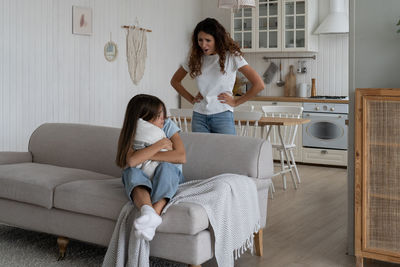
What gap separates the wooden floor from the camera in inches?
126

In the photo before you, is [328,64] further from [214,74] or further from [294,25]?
[214,74]

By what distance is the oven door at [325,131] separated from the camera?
6.76 metres

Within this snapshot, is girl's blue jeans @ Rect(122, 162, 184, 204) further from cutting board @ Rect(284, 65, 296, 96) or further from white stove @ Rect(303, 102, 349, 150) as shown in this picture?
cutting board @ Rect(284, 65, 296, 96)

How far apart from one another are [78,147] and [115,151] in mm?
332

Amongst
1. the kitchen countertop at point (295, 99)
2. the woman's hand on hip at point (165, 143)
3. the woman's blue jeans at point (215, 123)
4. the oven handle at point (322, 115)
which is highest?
the kitchen countertop at point (295, 99)

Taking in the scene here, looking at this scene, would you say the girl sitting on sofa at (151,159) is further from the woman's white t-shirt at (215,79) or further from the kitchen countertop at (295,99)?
the kitchen countertop at (295,99)

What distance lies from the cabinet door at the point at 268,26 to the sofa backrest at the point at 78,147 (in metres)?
4.12

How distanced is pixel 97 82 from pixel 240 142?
3.42 metres

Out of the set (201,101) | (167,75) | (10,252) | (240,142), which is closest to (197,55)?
(201,101)

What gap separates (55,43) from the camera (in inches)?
224

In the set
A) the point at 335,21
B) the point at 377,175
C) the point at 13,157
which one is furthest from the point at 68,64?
the point at 377,175

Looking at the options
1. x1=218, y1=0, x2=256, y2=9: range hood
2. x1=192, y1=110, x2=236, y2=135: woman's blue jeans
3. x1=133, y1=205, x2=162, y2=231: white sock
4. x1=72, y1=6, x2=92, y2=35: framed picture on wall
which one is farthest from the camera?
x1=72, y1=6, x2=92, y2=35: framed picture on wall

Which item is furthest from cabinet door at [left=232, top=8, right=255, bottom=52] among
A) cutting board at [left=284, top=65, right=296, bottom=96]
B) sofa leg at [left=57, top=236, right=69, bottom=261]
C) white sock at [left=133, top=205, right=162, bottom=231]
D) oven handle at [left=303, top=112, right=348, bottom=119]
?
white sock at [left=133, top=205, right=162, bottom=231]

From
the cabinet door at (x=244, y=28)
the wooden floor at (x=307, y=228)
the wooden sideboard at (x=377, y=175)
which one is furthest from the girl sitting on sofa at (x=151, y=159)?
the cabinet door at (x=244, y=28)
